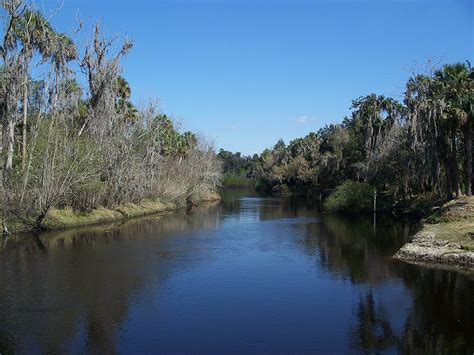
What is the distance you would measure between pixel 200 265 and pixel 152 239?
1112 centimetres

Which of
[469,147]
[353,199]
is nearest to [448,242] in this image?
[469,147]

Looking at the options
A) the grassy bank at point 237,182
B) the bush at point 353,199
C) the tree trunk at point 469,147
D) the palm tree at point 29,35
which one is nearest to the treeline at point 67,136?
the palm tree at point 29,35

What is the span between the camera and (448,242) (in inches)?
1216

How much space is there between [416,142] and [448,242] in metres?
24.1

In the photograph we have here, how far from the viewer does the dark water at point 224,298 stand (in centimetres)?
1706

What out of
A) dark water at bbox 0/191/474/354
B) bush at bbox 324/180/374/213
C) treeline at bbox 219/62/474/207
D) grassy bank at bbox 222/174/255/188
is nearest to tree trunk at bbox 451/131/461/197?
treeline at bbox 219/62/474/207

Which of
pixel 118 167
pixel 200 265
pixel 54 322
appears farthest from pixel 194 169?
pixel 54 322

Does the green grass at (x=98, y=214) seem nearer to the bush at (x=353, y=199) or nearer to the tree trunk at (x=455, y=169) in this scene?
the bush at (x=353, y=199)

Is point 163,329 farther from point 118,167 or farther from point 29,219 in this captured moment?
point 118,167

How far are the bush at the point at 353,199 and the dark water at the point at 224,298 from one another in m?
24.4

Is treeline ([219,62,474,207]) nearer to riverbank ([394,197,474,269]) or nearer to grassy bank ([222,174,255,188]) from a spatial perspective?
riverbank ([394,197,474,269])

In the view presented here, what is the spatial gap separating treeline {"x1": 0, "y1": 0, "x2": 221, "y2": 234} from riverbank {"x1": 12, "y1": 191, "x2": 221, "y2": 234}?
644mm

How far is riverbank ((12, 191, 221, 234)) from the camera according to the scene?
42.5 m

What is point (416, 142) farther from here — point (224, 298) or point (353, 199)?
point (224, 298)
